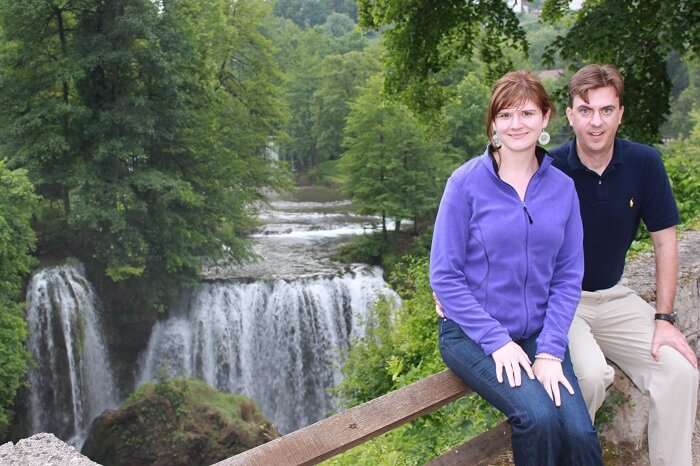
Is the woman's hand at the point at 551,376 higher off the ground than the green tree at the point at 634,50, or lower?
lower

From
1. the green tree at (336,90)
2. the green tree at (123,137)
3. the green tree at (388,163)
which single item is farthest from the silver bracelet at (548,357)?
the green tree at (336,90)

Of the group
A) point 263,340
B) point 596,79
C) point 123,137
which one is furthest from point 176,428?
point 596,79

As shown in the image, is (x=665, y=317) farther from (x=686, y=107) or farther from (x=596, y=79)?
(x=686, y=107)

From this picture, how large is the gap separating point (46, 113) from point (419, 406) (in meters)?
16.8

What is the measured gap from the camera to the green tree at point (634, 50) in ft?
31.2

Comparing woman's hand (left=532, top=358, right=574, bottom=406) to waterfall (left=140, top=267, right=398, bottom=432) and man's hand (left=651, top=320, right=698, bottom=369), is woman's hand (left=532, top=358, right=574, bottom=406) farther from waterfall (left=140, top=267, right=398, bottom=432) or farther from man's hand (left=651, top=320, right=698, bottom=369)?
waterfall (left=140, top=267, right=398, bottom=432)

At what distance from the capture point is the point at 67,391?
1764 centimetres

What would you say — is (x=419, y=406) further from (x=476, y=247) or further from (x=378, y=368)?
(x=378, y=368)

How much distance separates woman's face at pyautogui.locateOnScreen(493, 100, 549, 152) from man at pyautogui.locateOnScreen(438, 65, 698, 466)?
1.41 ft

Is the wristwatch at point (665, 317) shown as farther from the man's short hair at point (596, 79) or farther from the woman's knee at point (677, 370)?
the man's short hair at point (596, 79)

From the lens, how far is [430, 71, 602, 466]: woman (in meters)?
2.57

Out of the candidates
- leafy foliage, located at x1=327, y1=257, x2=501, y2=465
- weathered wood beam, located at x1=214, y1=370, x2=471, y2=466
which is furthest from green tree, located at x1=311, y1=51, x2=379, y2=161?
weathered wood beam, located at x1=214, y1=370, x2=471, y2=466

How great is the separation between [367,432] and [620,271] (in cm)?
151

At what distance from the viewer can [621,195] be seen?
9.99ft
